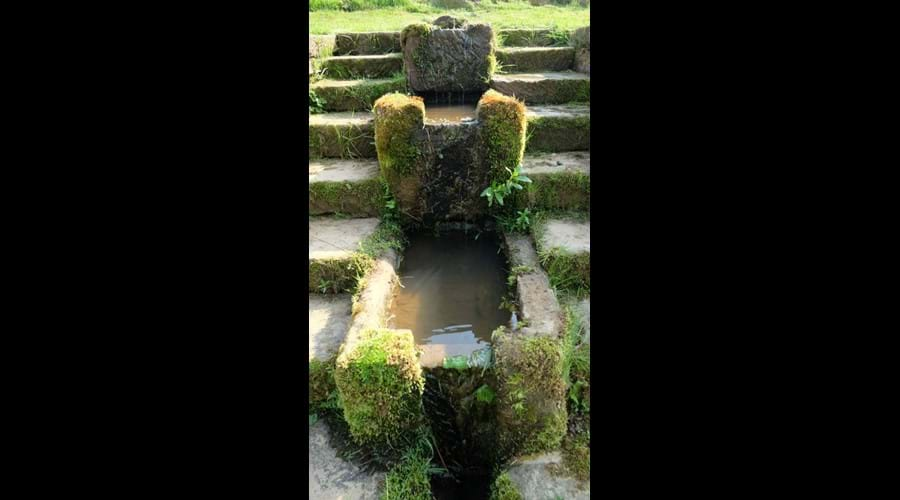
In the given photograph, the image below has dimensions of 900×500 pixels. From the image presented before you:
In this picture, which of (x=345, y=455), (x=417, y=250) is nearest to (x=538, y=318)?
(x=345, y=455)

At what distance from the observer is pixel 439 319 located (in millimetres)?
4137

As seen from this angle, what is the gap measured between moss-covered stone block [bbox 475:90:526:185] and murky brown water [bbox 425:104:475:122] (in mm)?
1140

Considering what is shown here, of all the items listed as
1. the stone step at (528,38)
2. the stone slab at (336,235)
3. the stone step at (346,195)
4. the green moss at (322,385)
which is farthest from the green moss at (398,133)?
the stone step at (528,38)

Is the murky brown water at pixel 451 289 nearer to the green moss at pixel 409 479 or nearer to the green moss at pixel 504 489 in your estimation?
the green moss at pixel 409 479

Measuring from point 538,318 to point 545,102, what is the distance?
3.78 meters

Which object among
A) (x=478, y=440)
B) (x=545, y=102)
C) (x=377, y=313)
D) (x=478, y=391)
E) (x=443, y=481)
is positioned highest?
(x=545, y=102)

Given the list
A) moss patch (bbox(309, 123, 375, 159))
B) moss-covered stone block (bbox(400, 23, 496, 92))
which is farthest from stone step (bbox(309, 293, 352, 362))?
moss-covered stone block (bbox(400, 23, 496, 92))

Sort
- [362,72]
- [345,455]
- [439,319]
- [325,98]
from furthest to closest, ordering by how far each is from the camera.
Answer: [362,72] < [325,98] < [439,319] < [345,455]

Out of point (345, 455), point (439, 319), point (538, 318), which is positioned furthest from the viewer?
point (439, 319)

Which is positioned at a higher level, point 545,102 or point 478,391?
point 545,102

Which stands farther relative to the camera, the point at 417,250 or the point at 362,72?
the point at 362,72

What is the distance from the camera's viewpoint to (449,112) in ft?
21.6

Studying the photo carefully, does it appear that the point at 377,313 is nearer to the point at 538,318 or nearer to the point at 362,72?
the point at 538,318

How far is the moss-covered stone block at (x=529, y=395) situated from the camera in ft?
10.1
